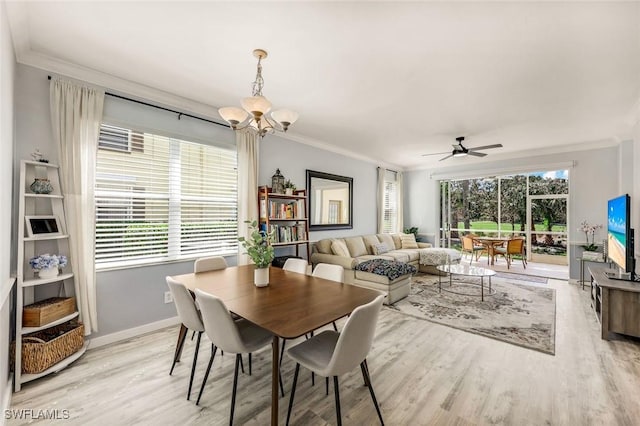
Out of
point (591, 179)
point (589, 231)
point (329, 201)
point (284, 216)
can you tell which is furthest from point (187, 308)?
point (591, 179)

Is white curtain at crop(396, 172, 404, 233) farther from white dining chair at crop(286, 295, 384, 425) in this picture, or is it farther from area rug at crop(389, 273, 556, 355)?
white dining chair at crop(286, 295, 384, 425)

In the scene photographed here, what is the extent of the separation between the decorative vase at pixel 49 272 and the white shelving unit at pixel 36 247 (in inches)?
1.5

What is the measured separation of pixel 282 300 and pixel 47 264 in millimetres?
1989

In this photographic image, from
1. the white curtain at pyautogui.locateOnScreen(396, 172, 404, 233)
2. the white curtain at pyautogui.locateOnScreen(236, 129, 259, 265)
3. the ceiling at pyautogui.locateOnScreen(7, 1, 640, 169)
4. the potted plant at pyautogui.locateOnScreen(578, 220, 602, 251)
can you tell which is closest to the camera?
the ceiling at pyautogui.locateOnScreen(7, 1, 640, 169)

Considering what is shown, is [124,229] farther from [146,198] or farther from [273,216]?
[273,216]

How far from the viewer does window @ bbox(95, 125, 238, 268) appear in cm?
271

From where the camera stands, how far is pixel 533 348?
102 inches

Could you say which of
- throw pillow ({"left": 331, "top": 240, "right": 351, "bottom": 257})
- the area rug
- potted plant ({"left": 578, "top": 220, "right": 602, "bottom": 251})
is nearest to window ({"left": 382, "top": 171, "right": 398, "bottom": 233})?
the area rug

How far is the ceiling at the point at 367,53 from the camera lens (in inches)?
71.1

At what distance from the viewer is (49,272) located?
2.21m

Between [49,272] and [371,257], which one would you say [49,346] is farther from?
[371,257]

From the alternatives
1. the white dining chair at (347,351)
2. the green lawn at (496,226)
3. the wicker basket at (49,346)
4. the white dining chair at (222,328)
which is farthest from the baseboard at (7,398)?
the green lawn at (496,226)

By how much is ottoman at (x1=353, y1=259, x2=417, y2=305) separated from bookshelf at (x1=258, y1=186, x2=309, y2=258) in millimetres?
1002

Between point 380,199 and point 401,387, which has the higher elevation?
point 380,199
